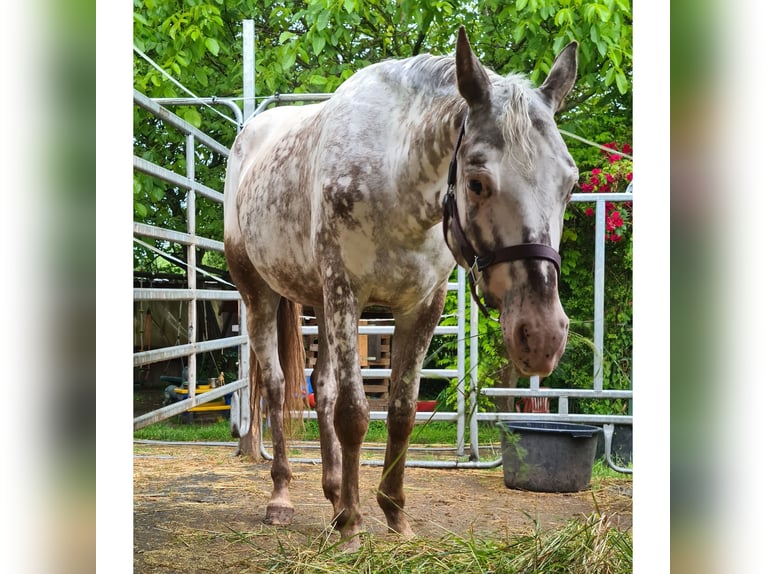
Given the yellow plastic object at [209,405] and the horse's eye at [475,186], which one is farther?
the yellow plastic object at [209,405]

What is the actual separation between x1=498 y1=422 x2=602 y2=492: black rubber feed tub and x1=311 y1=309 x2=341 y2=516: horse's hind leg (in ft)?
2.01

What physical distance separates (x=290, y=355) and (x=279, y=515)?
2.19 ft

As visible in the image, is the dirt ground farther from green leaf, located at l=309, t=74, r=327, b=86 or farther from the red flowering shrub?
green leaf, located at l=309, t=74, r=327, b=86

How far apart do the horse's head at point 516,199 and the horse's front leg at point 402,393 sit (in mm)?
593

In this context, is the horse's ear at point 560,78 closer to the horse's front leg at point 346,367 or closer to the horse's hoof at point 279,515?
the horse's front leg at point 346,367

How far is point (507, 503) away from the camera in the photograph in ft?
8.20

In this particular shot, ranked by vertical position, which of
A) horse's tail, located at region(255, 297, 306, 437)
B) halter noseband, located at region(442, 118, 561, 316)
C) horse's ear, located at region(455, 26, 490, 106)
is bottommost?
horse's tail, located at region(255, 297, 306, 437)

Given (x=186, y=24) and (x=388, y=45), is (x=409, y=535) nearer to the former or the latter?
(x=388, y=45)

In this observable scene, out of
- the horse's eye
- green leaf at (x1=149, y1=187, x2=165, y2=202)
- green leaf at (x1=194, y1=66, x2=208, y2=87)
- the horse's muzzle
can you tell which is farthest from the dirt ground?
green leaf at (x1=194, y1=66, x2=208, y2=87)

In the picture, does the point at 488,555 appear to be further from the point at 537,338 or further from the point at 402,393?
the point at 537,338

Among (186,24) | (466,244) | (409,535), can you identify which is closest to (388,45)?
(186,24)

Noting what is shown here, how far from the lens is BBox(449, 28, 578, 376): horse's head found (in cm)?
147

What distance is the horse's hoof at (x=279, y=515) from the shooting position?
243 cm
